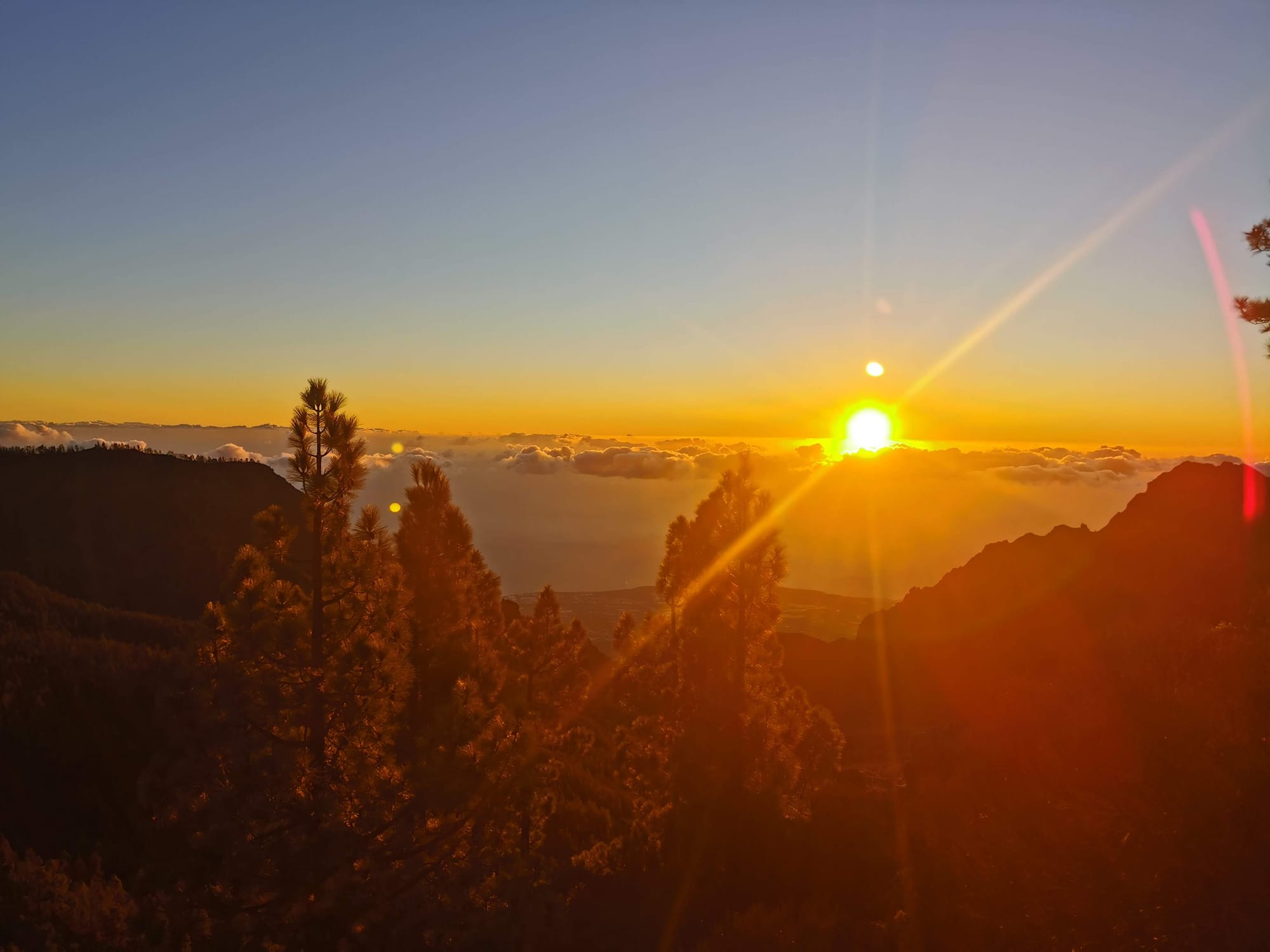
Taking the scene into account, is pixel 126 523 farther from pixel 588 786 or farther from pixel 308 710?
pixel 308 710

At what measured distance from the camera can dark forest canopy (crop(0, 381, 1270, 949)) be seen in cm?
1146

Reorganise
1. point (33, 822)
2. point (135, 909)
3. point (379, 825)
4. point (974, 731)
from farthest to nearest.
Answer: point (33, 822)
point (974, 731)
point (379, 825)
point (135, 909)

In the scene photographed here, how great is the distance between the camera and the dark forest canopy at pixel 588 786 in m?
11.5

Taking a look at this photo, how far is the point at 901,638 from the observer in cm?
6931

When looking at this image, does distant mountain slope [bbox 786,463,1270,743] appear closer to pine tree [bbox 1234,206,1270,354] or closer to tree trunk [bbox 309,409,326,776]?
pine tree [bbox 1234,206,1270,354]

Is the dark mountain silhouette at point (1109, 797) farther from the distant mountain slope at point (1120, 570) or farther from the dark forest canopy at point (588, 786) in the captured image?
the distant mountain slope at point (1120, 570)

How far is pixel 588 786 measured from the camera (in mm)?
27234

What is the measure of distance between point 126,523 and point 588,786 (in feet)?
326

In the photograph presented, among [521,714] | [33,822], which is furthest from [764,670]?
[33,822]

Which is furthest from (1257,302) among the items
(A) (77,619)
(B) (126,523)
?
(B) (126,523)

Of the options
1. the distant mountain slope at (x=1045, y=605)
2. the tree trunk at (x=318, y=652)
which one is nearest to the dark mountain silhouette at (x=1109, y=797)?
the distant mountain slope at (x=1045, y=605)

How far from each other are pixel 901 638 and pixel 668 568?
164 feet

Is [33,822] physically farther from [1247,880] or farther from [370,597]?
[1247,880]

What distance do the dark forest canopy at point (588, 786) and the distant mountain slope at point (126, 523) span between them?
7212cm
